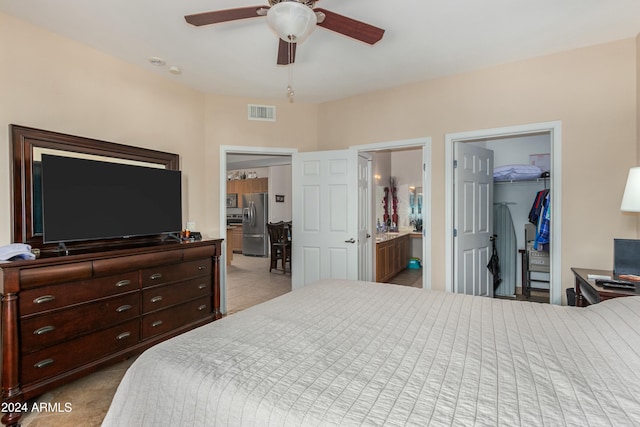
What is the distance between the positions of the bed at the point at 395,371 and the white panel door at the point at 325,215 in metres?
2.13

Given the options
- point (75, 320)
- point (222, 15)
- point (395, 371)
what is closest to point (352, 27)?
point (222, 15)

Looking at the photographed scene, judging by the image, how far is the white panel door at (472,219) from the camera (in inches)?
134

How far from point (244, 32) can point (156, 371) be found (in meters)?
2.40

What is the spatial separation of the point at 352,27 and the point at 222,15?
28.4 inches

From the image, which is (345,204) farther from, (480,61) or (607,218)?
(607,218)

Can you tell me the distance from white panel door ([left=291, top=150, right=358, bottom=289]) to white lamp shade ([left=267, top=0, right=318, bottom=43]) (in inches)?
87.5

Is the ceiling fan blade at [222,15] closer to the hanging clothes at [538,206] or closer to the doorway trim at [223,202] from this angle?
the doorway trim at [223,202]

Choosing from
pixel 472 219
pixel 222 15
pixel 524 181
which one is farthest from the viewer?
pixel 524 181

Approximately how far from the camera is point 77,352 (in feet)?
7.23

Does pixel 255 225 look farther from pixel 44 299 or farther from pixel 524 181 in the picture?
pixel 44 299

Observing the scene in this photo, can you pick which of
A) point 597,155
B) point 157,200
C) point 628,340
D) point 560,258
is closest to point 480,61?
point 597,155

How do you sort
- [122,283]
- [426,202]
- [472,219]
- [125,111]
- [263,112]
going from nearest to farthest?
[122,283] → [125,111] → [426,202] → [472,219] → [263,112]

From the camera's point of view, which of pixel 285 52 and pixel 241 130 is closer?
pixel 285 52

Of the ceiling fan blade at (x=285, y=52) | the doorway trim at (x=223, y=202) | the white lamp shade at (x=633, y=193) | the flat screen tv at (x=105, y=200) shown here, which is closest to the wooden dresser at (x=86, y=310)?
the flat screen tv at (x=105, y=200)
